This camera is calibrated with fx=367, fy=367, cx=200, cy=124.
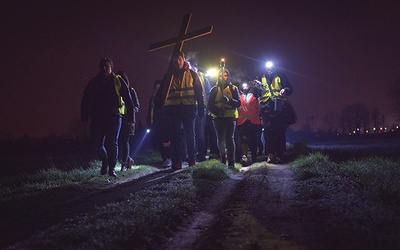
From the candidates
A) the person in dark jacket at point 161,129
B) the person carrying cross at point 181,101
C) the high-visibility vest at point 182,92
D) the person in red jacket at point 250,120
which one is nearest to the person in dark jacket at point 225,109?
the person carrying cross at point 181,101

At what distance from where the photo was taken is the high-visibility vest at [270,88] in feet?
35.7

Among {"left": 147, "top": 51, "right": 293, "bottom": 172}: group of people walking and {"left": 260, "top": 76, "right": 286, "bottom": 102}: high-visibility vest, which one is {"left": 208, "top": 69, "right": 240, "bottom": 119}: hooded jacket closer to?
{"left": 147, "top": 51, "right": 293, "bottom": 172}: group of people walking

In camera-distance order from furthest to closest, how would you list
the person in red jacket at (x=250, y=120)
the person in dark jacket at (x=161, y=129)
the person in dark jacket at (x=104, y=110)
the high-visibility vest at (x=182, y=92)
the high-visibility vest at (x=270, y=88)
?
the person in red jacket at (x=250, y=120), the high-visibility vest at (x=270, y=88), the person in dark jacket at (x=161, y=129), the high-visibility vest at (x=182, y=92), the person in dark jacket at (x=104, y=110)

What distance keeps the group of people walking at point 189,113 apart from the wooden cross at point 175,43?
38mm

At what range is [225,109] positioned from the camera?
31.3 ft

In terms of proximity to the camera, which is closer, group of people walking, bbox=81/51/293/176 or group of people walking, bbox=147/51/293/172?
group of people walking, bbox=81/51/293/176

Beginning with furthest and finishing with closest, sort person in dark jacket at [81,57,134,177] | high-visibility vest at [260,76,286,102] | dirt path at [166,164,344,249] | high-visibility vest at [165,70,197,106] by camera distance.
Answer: high-visibility vest at [260,76,286,102]
high-visibility vest at [165,70,197,106]
person in dark jacket at [81,57,134,177]
dirt path at [166,164,344,249]

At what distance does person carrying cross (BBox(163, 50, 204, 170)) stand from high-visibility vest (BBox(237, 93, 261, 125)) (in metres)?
3.10

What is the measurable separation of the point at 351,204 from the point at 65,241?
114 inches

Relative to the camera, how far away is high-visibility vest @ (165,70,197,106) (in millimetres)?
8891

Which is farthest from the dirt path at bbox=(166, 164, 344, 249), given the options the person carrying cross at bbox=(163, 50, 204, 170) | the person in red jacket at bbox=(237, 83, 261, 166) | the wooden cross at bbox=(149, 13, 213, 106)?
the person in red jacket at bbox=(237, 83, 261, 166)

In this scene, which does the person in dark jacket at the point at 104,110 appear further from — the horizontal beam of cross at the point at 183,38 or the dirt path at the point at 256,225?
the dirt path at the point at 256,225

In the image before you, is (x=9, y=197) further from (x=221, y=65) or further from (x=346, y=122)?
(x=346, y=122)

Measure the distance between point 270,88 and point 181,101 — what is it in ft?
11.1
